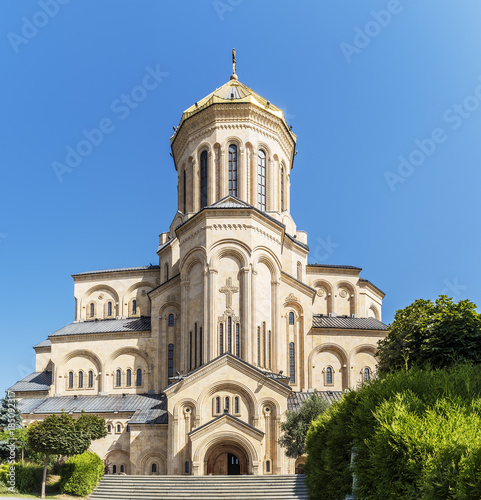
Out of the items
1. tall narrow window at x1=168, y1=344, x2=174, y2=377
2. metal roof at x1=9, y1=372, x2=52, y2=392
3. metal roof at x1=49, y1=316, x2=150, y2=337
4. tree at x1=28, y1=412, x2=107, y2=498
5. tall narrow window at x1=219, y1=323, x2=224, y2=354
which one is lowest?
tree at x1=28, y1=412, x2=107, y2=498

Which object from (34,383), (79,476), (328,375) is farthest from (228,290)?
(34,383)

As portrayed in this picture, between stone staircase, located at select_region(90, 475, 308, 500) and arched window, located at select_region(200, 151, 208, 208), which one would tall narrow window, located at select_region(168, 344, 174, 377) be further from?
arched window, located at select_region(200, 151, 208, 208)

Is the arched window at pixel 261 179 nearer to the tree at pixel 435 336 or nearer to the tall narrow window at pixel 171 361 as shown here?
the tall narrow window at pixel 171 361

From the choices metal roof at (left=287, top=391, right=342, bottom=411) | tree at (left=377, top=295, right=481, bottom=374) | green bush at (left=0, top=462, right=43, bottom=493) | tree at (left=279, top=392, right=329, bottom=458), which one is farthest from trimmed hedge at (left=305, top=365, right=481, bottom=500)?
green bush at (left=0, top=462, right=43, bottom=493)

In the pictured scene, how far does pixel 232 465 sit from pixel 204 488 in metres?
6.03

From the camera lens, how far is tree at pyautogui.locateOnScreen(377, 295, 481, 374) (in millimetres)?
23375

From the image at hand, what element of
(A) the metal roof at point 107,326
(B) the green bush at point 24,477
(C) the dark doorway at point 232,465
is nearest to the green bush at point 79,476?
(B) the green bush at point 24,477

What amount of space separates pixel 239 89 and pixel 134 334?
20310 mm

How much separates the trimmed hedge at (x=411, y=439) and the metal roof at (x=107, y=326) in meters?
27.2

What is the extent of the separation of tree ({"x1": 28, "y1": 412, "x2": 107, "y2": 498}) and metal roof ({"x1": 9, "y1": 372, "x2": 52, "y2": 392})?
1456 cm

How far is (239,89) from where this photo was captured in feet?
154

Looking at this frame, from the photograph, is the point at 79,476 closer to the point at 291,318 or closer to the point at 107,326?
the point at 107,326

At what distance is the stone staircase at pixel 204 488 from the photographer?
28969 mm

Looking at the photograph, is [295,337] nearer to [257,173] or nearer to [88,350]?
[257,173]
